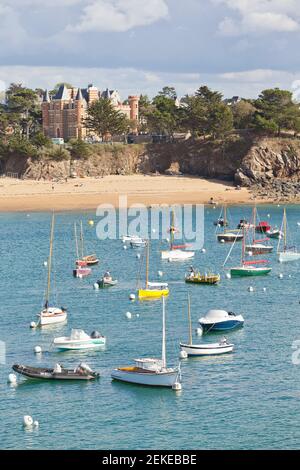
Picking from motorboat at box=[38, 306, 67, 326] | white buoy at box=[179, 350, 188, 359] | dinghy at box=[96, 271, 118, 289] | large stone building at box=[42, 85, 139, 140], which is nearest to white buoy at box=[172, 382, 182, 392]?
white buoy at box=[179, 350, 188, 359]

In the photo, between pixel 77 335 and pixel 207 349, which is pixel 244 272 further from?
pixel 77 335

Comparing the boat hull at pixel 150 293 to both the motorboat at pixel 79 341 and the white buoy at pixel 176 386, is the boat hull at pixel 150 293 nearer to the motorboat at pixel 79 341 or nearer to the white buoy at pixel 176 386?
the motorboat at pixel 79 341

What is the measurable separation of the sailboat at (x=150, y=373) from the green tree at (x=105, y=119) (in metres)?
113

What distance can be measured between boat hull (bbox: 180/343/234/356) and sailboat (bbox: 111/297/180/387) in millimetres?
3961

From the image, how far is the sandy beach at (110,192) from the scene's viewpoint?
134m

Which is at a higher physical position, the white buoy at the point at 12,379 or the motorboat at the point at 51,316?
the motorboat at the point at 51,316

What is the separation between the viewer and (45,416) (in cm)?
4547

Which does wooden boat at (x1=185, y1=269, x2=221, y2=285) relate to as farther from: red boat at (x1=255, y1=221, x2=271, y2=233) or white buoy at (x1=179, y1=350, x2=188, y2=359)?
red boat at (x1=255, y1=221, x2=271, y2=233)

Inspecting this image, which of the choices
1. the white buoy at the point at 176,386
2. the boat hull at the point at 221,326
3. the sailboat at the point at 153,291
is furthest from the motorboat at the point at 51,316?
the white buoy at the point at 176,386

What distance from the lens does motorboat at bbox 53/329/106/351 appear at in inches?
2207

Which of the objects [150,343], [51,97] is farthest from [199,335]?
[51,97]

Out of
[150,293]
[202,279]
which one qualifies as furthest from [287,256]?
[150,293]

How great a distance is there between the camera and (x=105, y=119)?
6339 inches

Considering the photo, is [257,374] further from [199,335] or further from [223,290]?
[223,290]
